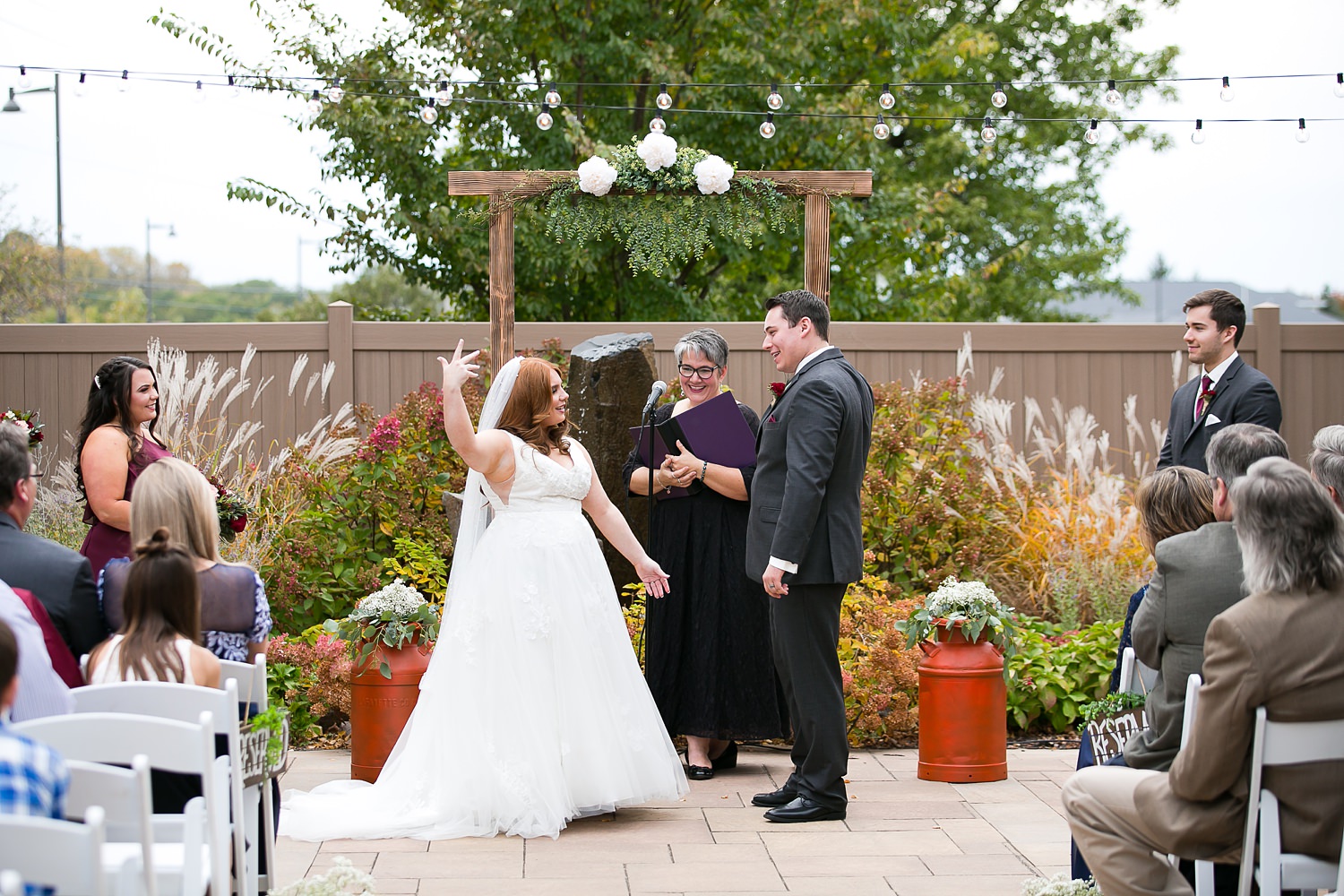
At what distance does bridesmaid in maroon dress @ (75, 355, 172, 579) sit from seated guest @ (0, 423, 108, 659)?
1.25 m

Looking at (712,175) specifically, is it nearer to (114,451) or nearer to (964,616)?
(964,616)

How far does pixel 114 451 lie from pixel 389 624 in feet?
4.23

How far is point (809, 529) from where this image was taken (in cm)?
441

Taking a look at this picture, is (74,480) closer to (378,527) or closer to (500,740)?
(378,527)

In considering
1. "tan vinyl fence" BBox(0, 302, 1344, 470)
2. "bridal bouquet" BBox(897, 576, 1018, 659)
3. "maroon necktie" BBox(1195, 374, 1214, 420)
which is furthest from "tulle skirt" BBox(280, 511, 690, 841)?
"tan vinyl fence" BBox(0, 302, 1344, 470)

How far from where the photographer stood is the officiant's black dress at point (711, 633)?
5.27 m

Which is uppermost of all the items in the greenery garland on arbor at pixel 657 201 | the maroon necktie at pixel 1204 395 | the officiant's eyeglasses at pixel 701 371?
the greenery garland on arbor at pixel 657 201

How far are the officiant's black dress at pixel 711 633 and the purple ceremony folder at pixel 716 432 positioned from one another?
0.10m

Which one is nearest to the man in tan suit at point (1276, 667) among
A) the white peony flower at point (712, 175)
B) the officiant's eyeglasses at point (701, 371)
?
the officiant's eyeglasses at point (701, 371)

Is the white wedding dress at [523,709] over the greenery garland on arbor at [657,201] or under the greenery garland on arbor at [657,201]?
under

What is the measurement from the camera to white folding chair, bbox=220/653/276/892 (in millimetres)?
3188

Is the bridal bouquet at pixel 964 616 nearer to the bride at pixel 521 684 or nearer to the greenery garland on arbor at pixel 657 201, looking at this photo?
the bride at pixel 521 684

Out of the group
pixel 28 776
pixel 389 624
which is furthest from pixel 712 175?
pixel 28 776

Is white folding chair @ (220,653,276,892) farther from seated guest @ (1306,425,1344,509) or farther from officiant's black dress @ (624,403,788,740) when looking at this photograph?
seated guest @ (1306,425,1344,509)
